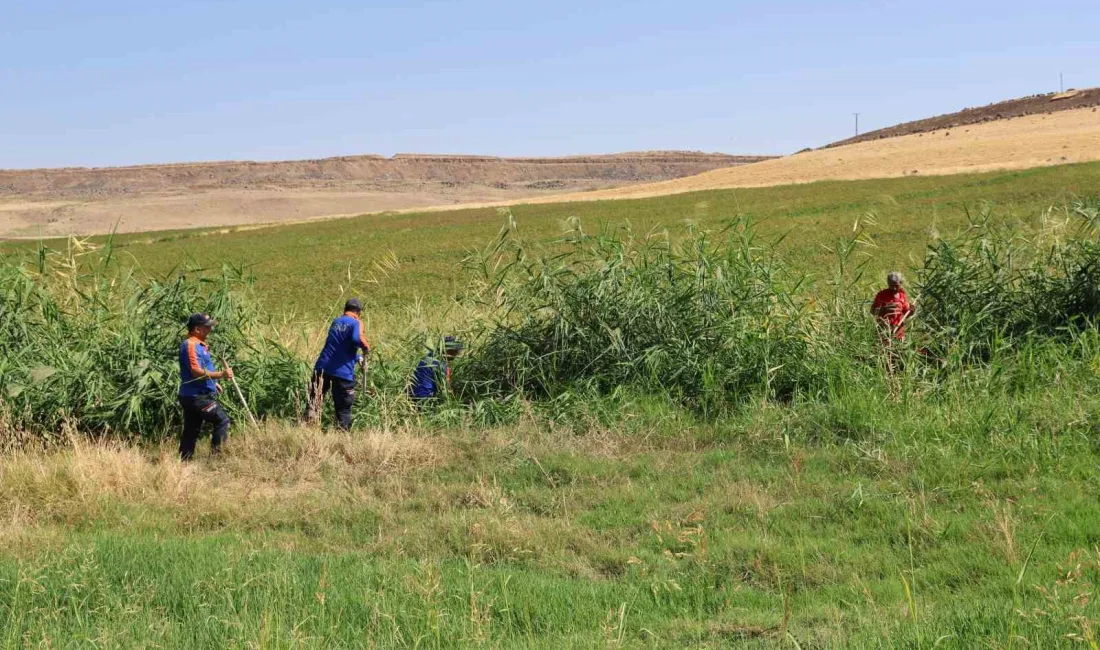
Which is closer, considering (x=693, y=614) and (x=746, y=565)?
(x=693, y=614)

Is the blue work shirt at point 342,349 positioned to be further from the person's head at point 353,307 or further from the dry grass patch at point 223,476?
the dry grass patch at point 223,476

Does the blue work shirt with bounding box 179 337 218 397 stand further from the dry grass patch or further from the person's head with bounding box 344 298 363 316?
the person's head with bounding box 344 298 363 316

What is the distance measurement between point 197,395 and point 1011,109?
97973 mm

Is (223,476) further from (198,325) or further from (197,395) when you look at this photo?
(198,325)

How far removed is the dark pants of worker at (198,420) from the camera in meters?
8.30

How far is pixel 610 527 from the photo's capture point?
19.5ft

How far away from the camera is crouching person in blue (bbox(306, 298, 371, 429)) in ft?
29.4

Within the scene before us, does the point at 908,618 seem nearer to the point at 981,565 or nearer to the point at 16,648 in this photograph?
the point at 981,565

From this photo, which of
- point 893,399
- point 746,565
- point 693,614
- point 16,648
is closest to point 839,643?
point 693,614

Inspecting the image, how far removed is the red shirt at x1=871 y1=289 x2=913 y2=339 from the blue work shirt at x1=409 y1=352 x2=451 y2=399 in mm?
4056

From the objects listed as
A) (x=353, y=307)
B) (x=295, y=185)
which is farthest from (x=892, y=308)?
(x=295, y=185)

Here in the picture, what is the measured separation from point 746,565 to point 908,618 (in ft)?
3.47

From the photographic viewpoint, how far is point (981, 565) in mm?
4914

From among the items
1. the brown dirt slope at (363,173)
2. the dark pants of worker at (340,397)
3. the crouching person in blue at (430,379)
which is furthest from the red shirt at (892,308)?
the brown dirt slope at (363,173)
